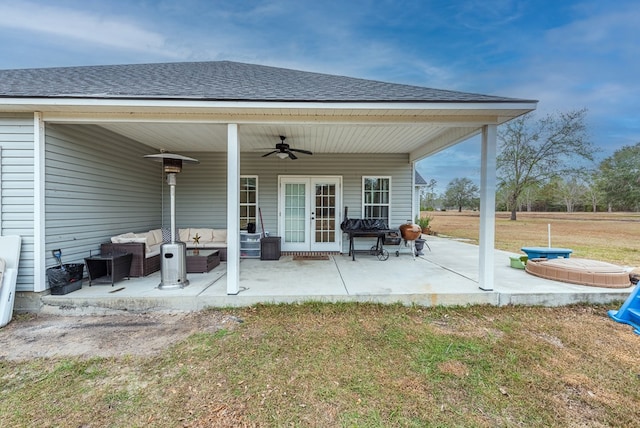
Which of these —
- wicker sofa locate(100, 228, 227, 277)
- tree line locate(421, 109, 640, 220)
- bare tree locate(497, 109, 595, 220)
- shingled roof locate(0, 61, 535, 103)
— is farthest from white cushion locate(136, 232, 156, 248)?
bare tree locate(497, 109, 595, 220)

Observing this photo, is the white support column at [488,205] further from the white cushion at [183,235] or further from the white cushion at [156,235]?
the white cushion at [156,235]

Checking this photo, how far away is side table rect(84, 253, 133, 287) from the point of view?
4.13 m

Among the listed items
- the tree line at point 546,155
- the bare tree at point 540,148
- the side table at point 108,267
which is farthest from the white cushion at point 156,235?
the bare tree at point 540,148

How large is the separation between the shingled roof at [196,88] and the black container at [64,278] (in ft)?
7.48

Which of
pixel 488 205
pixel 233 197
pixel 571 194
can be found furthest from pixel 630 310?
pixel 571 194

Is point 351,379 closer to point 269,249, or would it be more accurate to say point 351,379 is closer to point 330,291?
point 330,291

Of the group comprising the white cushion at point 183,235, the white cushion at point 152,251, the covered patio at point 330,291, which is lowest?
the covered patio at point 330,291

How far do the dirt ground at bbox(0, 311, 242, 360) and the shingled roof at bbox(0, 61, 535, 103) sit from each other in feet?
9.34

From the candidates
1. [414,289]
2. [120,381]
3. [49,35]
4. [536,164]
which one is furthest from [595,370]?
[536,164]

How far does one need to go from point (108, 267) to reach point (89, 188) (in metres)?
1.38

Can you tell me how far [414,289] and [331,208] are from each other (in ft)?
11.9

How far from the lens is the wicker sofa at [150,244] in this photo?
4621 mm

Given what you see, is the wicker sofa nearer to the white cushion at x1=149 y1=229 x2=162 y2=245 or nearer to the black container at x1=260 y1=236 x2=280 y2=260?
the white cushion at x1=149 y1=229 x2=162 y2=245

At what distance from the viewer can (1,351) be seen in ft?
8.75
